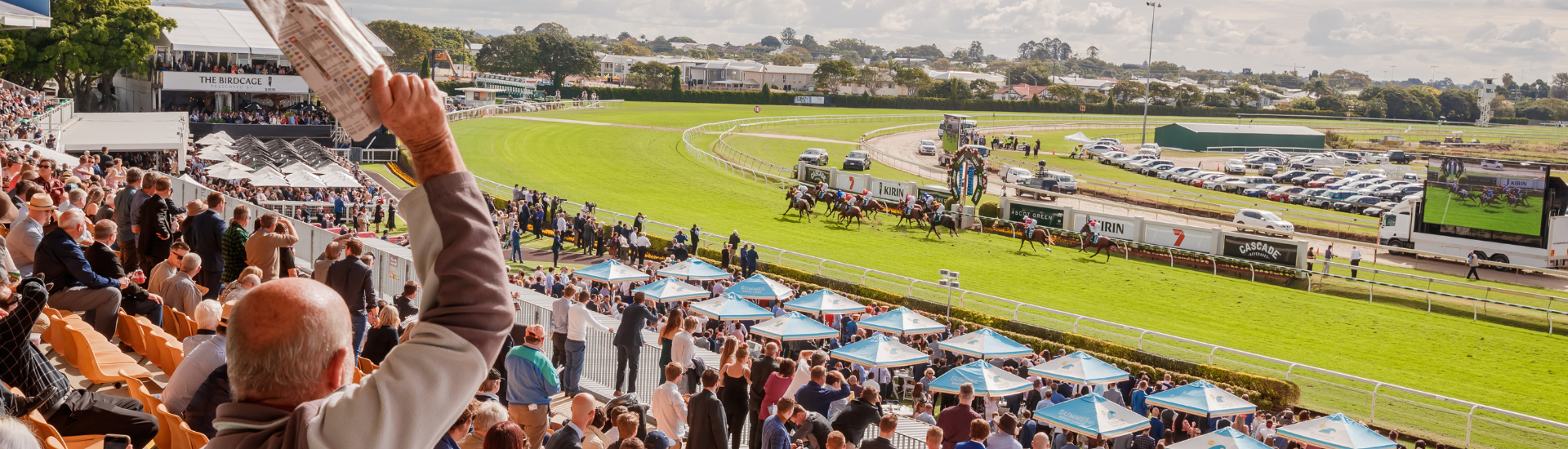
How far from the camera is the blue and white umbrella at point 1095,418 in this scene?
12.0 m

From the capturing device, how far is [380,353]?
7.04 meters

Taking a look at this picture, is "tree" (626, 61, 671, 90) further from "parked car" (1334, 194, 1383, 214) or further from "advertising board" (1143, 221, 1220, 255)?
"advertising board" (1143, 221, 1220, 255)

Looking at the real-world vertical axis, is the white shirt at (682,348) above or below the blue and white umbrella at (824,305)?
above

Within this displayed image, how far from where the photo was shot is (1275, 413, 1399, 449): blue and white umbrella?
1228cm

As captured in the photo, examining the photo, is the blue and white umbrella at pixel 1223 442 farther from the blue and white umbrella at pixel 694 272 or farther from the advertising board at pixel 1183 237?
the advertising board at pixel 1183 237

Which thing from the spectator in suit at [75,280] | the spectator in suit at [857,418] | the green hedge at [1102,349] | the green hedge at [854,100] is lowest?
the green hedge at [1102,349]

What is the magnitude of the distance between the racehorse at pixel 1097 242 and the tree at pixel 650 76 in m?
71.7

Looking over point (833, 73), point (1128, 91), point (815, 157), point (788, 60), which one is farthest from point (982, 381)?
point (788, 60)

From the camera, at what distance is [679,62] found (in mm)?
141375

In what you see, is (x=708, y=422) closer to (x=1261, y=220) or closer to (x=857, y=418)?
(x=857, y=418)

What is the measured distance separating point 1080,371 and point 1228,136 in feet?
215

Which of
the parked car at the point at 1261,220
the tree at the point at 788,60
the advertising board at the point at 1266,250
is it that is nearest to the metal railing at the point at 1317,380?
the advertising board at the point at 1266,250

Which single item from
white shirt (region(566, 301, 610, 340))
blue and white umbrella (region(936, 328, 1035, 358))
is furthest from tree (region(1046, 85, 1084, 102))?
white shirt (region(566, 301, 610, 340))

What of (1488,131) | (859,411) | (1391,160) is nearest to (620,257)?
(859,411)
